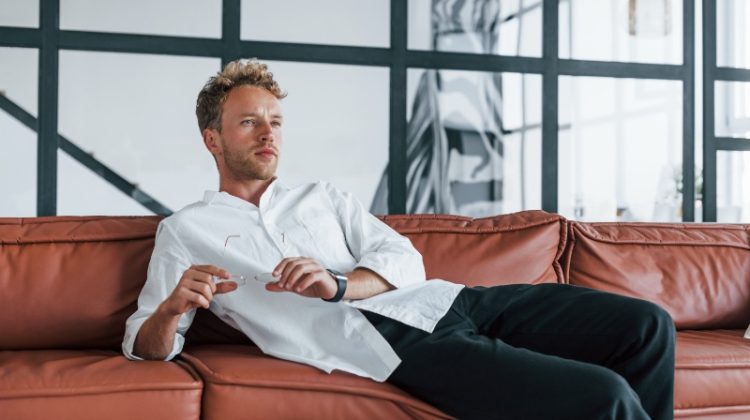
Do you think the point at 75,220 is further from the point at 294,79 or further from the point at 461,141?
the point at 461,141

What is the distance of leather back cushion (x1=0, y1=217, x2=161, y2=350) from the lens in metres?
2.26

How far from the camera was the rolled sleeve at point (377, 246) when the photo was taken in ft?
6.92

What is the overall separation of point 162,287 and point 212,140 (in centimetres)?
58

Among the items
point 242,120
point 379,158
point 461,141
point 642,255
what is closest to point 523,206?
point 461,141

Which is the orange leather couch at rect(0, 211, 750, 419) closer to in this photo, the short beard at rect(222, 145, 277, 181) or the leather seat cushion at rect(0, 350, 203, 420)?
the leather seat cushion at rect(0, 350, 203, 420)

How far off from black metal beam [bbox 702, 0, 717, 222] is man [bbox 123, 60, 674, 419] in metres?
2.27

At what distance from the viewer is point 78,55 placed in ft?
11.5

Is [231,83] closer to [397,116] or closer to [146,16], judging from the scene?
[146,16]

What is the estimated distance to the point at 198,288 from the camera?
5.92ft

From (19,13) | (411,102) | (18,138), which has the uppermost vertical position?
(19,13)

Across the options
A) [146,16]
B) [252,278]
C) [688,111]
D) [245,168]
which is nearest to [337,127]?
[146,16]

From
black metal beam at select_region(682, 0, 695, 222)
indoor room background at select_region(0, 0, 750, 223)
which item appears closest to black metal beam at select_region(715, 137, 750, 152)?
indoor room background at select_region(0, 0, 750, 223)

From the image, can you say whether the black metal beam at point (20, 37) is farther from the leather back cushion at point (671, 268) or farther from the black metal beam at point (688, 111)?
the black metal beam at point (688, 111)

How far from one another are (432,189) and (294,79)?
852mm
